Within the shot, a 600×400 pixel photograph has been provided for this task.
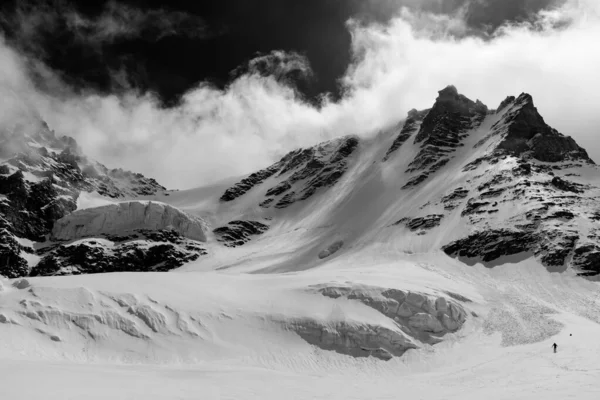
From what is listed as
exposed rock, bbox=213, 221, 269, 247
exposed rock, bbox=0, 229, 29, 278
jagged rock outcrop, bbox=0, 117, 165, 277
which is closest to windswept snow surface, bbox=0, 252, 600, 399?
exposed rock, bbox=213, 221, 269, 247

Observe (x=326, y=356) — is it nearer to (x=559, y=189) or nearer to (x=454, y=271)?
(x=454, y=271)

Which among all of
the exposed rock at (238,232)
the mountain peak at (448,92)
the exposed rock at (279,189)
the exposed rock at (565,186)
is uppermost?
the mountain peak at (448,92)

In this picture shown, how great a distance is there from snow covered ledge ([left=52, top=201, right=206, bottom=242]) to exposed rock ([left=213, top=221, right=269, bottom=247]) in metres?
6.54

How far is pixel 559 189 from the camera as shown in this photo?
96.9 metres

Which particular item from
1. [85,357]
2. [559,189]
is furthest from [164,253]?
[85,357]

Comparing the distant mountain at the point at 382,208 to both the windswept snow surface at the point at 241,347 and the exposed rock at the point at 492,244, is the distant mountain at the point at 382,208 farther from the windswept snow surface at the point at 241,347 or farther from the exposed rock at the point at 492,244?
the windswept snow surface at the point at 241,347

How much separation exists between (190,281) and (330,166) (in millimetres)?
150969

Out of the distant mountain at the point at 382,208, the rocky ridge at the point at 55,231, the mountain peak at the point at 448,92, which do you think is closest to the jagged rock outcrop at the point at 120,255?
the rocky ridge at the point at 55,231

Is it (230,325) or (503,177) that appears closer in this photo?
(230,325)

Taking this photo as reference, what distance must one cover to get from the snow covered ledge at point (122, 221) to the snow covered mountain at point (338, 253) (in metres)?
0.43

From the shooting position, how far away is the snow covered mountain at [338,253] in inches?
1529

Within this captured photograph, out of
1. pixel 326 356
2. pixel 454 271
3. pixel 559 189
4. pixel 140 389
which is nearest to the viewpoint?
pixel 140 389

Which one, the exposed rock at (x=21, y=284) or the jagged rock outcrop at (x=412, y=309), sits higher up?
the exposed rock at (x=21, y=284)

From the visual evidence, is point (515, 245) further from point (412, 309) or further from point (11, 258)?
point (11, 258)
